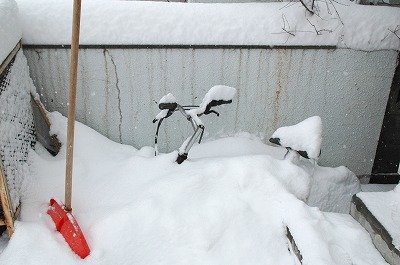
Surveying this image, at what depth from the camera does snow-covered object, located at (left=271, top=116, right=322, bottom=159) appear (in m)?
3.14

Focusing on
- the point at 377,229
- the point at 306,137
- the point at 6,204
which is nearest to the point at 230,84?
the point at 306,137

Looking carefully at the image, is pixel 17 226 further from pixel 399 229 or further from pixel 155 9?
pixel 399 229

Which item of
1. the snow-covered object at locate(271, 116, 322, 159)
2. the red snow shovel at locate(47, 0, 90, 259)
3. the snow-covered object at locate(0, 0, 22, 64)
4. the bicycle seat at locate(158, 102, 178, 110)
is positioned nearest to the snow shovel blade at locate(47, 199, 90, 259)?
the red snow shovel at locate(47, 0, 90, 259)

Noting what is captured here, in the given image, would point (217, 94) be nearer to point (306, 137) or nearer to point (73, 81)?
point (306, 137)

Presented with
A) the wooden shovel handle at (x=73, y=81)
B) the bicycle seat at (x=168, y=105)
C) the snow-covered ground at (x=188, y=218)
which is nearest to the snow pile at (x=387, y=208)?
the snow-covered ground at (x=188, y=218)

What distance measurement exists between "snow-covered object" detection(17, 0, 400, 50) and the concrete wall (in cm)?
13

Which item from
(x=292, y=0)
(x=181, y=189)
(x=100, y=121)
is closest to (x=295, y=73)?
(x=292, y=0)

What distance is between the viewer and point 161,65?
4.12 m

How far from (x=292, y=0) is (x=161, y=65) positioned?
6.53 feet

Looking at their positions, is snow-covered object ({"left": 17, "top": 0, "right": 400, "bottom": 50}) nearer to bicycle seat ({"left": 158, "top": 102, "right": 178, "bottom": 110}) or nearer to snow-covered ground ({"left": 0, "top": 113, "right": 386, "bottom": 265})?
bicycle seat ({"left": 158, "top": 102, "right": 178, "bottom": 110})

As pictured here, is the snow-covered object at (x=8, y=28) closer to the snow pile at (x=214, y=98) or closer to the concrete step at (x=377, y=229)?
the snow pile at (x=214, y=98)

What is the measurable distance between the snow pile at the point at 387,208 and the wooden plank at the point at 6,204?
297 cm

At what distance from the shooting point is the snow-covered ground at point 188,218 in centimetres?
258

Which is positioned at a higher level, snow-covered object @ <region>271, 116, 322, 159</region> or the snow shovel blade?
snow-covered object @ <region>271, 116, 322, 159</region>
